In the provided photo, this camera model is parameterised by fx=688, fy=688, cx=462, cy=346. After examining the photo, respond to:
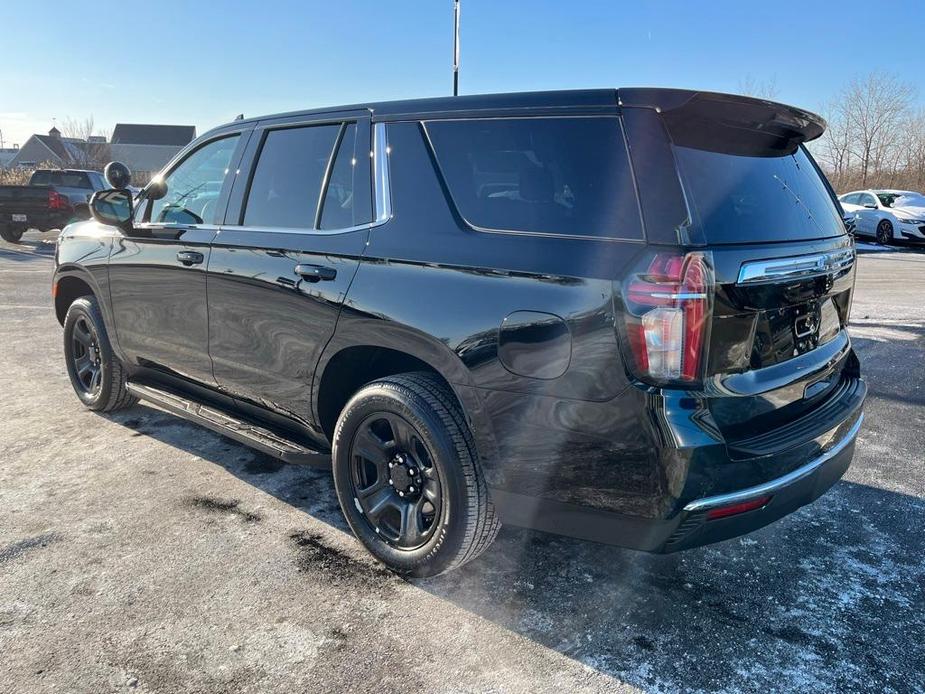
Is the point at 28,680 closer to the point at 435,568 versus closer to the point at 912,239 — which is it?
the point at 435,568

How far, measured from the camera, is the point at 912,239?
1870 centimetres

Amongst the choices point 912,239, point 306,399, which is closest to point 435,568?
point 306,399

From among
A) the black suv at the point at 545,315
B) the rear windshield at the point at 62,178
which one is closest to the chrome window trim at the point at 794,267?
the black suv at the point at 545,315

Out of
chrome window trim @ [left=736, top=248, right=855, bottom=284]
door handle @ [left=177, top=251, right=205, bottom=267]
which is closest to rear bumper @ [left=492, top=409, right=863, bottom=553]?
chrome window trim @ [left=736, top=248, right=855, bottom=284]

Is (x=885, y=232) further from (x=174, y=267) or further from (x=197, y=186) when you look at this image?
(x=174, y=267)

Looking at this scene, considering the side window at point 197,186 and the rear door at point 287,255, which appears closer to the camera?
the rear door at point 287,255

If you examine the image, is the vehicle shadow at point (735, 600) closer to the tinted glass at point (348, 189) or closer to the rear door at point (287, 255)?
the rear door at point (287, 255)

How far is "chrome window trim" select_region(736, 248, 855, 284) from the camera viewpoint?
84.4 inches

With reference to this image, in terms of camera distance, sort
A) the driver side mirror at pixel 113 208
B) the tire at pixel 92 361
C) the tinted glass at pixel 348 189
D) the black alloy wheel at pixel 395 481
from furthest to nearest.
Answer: the tire at pixel 92 361, the driver side mirror at pixel 113 208, the tinted glass at pixel 348 189, the black alloy wheel at pixel 395 481

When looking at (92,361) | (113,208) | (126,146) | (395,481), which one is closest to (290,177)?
(113,208)

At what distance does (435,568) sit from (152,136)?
78.2 meters

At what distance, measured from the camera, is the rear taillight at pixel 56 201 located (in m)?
15.8

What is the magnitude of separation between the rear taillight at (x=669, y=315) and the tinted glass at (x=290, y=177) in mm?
1602

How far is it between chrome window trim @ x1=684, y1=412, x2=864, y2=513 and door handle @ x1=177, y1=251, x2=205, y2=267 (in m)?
2.63
